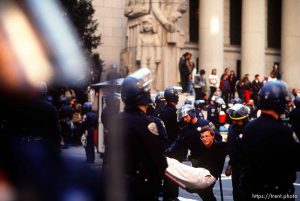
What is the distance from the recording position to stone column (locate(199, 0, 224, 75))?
4006 cm

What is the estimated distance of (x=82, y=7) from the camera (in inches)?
820

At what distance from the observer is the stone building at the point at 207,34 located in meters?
26.5

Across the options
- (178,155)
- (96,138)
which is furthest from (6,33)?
(96,138)

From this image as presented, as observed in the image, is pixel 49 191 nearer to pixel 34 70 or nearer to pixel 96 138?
pixel 34 70

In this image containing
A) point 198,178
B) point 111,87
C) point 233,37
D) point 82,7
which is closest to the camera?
point 111,87

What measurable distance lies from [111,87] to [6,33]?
Result: 0.62 meters

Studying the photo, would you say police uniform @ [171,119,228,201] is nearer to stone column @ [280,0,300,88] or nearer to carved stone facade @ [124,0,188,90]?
carved stone facade @ [124,0,188,90]

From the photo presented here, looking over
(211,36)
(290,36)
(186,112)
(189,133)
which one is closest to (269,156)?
(189,133)

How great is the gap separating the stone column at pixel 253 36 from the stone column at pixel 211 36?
3862mm

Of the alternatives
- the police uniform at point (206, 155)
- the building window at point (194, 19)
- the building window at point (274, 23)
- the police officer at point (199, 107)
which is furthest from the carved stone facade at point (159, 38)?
the building window at point (274, 23)

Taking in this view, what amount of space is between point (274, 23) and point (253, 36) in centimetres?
879

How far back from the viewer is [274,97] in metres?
5.46

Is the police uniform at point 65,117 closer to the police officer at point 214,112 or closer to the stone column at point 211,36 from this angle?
the police officer at point 214,112

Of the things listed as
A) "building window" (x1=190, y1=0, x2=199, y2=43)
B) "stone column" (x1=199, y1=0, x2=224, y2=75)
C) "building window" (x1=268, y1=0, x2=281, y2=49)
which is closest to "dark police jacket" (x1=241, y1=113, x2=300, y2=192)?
"stone column" (x1=199, y1=0, x2=224, y2=75)
